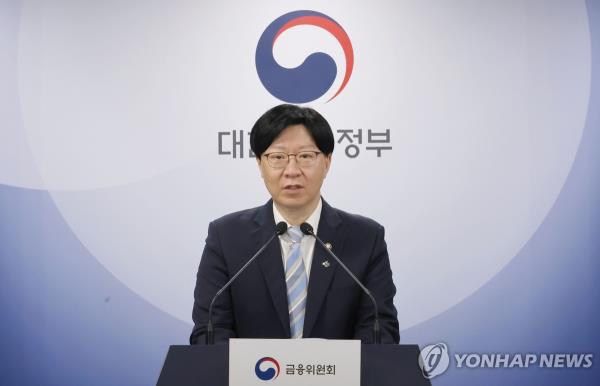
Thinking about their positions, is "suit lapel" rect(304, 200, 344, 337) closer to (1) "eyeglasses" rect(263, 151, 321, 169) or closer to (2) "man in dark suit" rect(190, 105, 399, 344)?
(2) "man in dark suit" rect(190, 105, 399, 344)

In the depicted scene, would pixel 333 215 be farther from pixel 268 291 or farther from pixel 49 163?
pixel 49 163

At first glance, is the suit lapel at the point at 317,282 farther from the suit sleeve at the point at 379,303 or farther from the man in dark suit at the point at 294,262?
Result: the suit sleeve at the point at 379,303

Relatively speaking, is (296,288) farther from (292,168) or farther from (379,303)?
(292,168)

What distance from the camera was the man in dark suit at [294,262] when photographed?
2039mm

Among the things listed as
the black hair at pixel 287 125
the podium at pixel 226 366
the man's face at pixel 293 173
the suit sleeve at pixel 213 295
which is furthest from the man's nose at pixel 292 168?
the podium at pixel 226 366

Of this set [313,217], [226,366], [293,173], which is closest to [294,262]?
[313,217]

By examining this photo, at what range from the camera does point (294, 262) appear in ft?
6.91

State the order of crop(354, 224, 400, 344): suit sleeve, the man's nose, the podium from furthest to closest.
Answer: the man's nose → crop(354, 224, 400, 344): suit sleeve → the podium

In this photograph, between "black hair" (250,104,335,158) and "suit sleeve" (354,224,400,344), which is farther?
"black hair" (250,104,335,158)

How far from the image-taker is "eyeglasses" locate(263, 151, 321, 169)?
2.15 m

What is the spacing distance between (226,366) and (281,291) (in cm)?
65

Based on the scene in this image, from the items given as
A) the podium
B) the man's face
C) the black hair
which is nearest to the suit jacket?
the man's face

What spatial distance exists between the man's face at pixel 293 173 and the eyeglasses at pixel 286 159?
1 centimetres

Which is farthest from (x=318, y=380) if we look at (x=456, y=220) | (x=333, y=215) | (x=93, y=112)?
(x=93, y=112)
